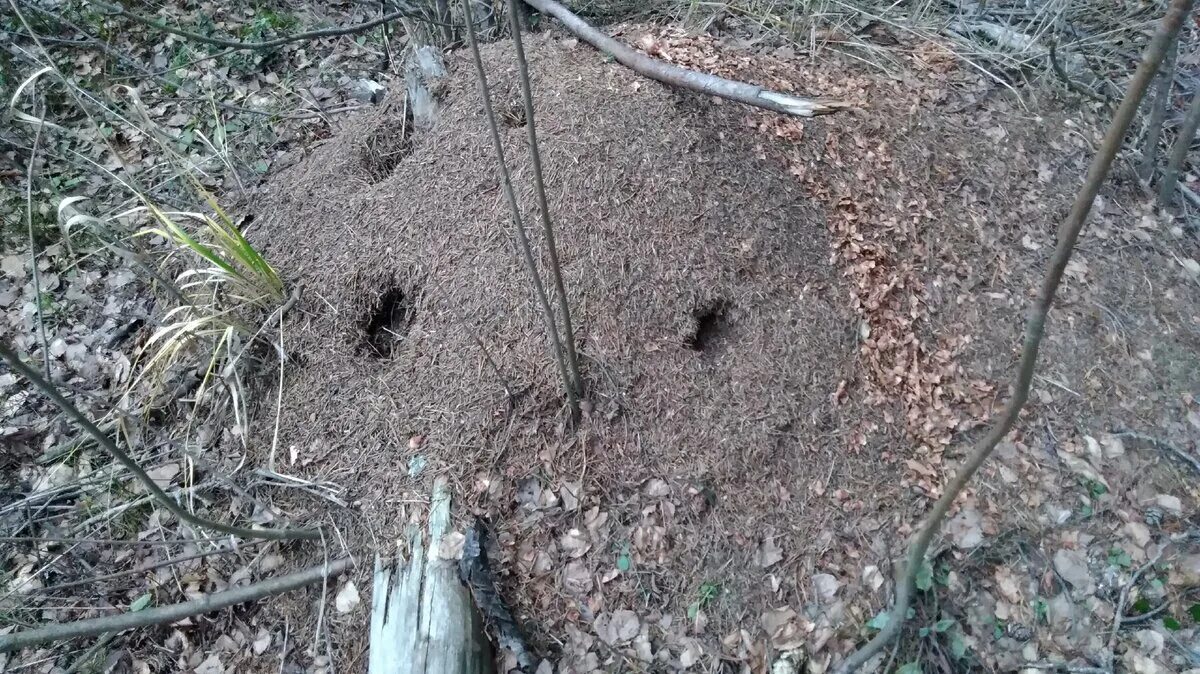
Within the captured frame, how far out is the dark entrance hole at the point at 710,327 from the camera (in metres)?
3.17

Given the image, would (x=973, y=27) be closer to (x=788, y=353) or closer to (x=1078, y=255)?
(x=1078, y=255)

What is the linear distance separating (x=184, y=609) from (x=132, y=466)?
0.85 metres

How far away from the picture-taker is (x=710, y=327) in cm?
324

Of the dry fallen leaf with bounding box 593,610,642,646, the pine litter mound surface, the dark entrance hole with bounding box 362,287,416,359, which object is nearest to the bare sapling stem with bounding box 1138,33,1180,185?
the pine litter mound surface

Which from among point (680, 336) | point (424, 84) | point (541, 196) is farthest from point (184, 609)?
point (424, 84)

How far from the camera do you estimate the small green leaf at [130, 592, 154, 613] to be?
9.70ft

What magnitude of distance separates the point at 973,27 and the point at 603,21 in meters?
2.26

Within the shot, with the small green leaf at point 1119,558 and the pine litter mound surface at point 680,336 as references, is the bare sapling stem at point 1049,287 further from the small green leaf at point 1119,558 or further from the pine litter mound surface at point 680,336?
the small green leaf at point 1119,558

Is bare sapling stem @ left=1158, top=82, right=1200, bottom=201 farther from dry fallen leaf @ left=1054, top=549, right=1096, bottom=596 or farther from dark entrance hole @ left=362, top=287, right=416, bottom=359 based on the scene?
dark entrance hole @ left=362, top=287, right=416, bottom=359

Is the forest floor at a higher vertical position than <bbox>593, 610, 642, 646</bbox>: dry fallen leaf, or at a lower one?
higher

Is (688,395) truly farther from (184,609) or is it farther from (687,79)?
(184,609)

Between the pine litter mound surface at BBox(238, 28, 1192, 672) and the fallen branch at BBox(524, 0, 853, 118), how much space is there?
0.35 ft

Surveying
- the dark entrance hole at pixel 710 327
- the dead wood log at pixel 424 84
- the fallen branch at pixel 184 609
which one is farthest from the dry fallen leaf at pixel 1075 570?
the dead wood log at pixel 424 84

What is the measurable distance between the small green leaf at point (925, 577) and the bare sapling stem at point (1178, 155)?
253 centimetres
